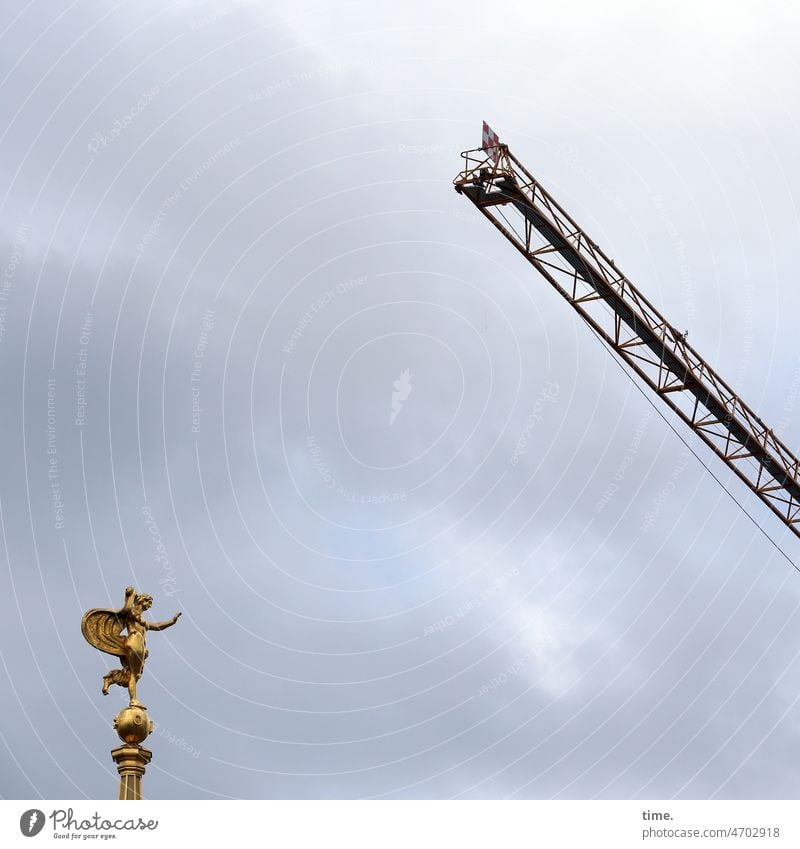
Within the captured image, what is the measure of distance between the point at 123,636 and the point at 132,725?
3.03 m

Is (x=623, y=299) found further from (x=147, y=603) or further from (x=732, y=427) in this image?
(x=147, y=603)

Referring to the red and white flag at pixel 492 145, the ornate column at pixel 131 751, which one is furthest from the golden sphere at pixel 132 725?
the red and white flag at pixel 492 145

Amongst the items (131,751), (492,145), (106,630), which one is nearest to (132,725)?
(131,751)

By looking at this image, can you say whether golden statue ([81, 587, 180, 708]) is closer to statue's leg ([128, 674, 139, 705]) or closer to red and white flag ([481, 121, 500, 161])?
statue's leg ([128, 674, 139, 705])

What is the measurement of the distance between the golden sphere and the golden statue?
1055mm

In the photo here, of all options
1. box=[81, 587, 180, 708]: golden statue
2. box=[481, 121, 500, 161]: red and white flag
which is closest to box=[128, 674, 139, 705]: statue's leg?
box=[81, 587, 180, 708]: golden statue

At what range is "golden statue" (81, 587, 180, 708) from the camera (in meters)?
50.8

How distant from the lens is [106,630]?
2015 inches

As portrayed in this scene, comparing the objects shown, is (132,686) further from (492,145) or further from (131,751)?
(492,145)

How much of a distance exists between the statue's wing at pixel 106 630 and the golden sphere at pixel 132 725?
2036mm

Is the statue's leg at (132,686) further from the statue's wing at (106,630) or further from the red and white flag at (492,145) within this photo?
the red and white flag at (492,145)

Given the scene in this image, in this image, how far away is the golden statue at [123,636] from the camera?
50.8 metres

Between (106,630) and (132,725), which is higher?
(106,630)

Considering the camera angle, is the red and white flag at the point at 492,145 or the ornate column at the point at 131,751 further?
the red and white flag at the point at 492,145
